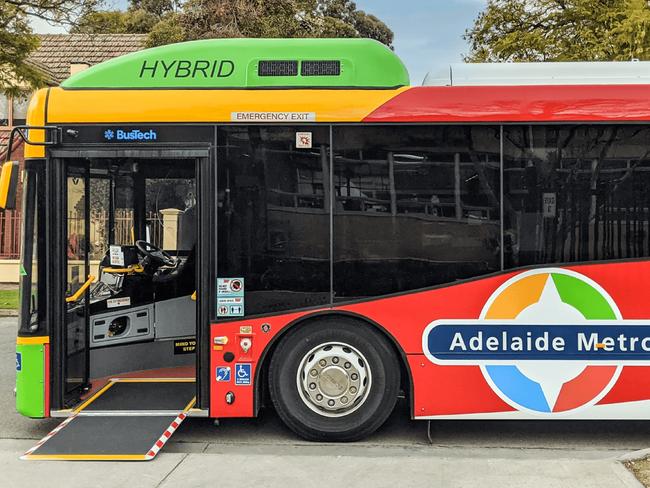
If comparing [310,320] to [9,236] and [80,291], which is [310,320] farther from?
[9,236]

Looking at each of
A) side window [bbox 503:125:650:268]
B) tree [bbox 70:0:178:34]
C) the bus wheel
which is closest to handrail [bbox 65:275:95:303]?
the bus wheel

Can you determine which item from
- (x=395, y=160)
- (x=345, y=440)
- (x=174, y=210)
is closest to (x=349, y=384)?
(x=345, y=440)

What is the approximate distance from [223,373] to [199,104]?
2.18 m

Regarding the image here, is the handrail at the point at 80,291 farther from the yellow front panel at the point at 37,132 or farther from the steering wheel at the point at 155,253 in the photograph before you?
the yellow front panel at the point at 37,132

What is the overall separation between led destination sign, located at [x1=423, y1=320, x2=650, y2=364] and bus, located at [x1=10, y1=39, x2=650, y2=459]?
0.05ft

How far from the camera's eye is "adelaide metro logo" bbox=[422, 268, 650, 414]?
5492 millimetres

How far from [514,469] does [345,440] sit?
137 centimetres

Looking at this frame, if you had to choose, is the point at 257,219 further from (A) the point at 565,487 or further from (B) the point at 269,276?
(A) the point at 565,487

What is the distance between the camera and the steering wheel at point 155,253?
7250 mm

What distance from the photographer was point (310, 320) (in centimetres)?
562

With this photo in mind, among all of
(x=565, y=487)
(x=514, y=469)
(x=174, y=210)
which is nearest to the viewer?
(x=565, y=487)

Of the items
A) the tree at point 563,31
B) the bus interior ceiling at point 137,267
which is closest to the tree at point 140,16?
the tree at point 563,31

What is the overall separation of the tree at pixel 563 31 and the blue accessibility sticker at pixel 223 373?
1191cm

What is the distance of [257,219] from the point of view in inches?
221
